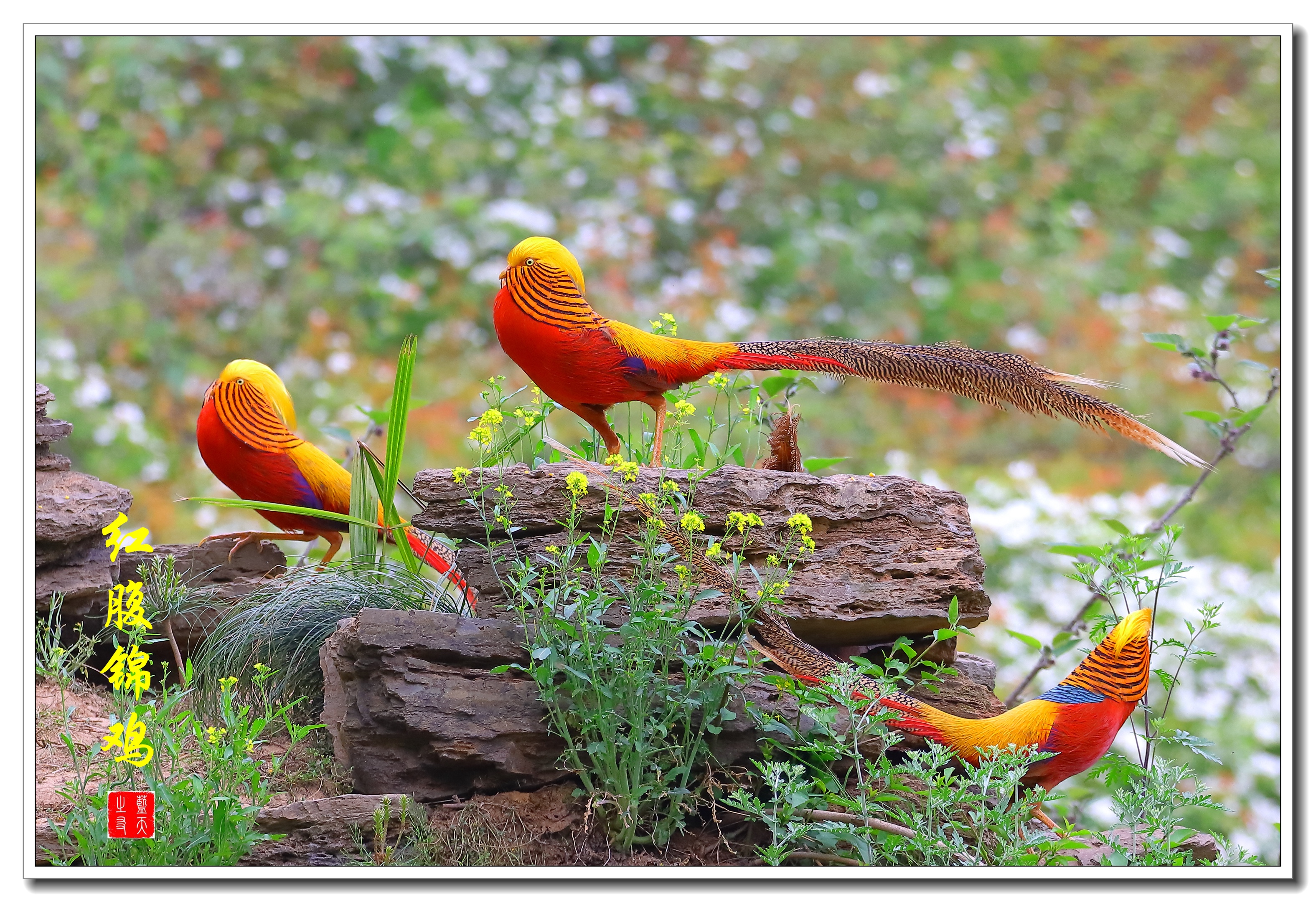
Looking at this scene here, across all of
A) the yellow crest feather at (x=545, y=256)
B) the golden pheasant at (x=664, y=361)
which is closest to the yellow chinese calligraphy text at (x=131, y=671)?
the golden pheasant at (x=664, y=361)

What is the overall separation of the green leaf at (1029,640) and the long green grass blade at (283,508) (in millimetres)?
1623

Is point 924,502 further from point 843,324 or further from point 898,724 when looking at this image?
point 843,324

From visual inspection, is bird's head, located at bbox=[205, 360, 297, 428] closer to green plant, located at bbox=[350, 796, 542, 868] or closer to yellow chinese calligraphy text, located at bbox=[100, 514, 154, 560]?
yellow chinese calligraphy text, located at bbox=[100, 514, 154, 560]

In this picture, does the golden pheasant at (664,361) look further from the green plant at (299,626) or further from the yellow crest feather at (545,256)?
the green plant at (299,626)

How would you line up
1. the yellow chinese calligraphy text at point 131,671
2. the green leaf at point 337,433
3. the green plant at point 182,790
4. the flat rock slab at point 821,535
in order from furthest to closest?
the green leaf at point 337,433 < the flat rock slab at point 821,535 < the yellow chinese calligraphy text at point 131,671 < the green plant at point 182,790

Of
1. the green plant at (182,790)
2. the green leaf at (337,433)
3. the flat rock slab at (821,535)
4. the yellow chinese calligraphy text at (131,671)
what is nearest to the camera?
the green plant at (182,790)

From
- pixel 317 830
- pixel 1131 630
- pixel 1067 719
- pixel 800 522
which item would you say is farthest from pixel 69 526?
pixel 1131 630

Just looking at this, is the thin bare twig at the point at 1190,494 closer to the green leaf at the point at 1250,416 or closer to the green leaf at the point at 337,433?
the green leaf at the point at 1250,416

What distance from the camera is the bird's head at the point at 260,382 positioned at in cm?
283

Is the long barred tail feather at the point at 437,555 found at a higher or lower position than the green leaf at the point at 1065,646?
higher

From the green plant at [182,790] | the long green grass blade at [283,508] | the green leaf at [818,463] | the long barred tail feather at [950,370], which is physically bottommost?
the green plant at [182,790]

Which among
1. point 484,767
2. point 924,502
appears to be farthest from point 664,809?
point 924,502

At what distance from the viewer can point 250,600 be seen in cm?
279

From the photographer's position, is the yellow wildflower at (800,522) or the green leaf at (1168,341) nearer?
the yellow wildflower at (800,522)
